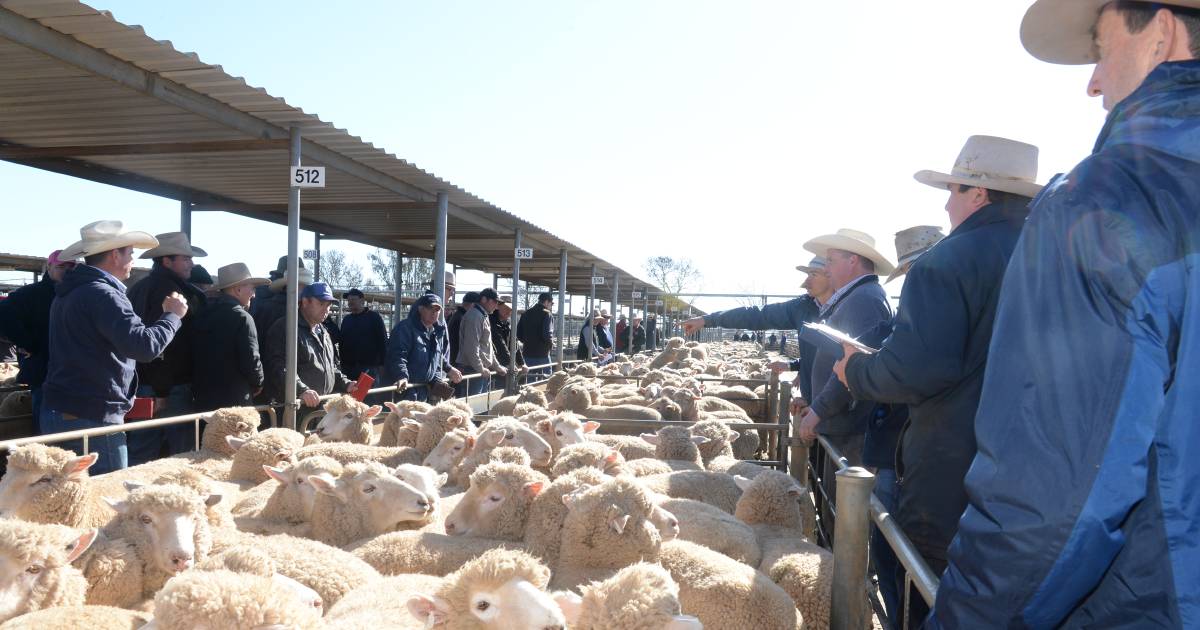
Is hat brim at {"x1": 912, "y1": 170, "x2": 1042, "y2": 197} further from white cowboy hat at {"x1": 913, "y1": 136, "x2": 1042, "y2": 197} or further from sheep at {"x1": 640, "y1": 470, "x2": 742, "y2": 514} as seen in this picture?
sheep at {"x1": 640, "y1": 470, "x2": 742, "y2": 514}

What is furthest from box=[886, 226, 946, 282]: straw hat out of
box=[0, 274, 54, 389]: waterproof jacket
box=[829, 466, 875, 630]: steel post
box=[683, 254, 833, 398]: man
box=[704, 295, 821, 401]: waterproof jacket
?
box=[0, 274, 54, 389]: waterproof jacket

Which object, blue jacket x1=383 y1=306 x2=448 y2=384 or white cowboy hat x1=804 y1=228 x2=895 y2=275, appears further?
blue jacket x1=383 y1=306 x2=448 y2=384

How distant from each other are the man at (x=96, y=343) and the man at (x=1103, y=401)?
3.82 metres

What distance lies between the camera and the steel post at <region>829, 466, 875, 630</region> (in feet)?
6.11

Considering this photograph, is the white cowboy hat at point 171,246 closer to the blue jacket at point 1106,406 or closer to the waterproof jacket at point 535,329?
the blue jacket at point 1106,406

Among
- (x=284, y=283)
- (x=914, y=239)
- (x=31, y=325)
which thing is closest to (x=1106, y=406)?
(x=914, y=239)

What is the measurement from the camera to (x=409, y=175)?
718 centimetres

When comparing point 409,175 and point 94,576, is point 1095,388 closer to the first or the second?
point 94,576

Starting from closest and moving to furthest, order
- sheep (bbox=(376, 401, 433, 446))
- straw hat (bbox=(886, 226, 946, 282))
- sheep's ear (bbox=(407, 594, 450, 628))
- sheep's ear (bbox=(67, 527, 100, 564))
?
1. sheep's ear (bbox=(407, 594, 450, 628))
2. sheep's ear (bbox=(67, 527, 100, 564))
3. straw hat (bbox=(886, 226, 946, 282))
4. sheep (bbox=(376, 401, 433, 446))

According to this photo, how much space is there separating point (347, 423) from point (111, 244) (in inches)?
72.7

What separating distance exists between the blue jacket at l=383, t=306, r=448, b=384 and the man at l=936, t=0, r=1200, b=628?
19.7 feet

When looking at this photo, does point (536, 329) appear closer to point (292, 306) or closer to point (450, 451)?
point (292, 306)

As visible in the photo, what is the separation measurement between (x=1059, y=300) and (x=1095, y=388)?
14 centimetres

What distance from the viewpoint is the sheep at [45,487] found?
2785 mm
